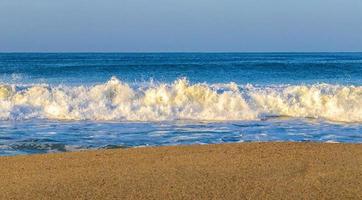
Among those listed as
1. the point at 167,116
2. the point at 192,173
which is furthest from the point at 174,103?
the point at 192,173

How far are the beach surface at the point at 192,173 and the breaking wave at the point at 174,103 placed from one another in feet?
22.0

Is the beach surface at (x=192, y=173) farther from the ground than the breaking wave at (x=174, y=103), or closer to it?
farther from the ground

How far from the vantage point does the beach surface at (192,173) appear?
6.54 m

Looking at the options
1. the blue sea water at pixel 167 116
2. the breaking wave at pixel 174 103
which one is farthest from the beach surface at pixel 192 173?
the breaking wave at pixel 174 103

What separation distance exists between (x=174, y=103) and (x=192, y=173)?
1090cm

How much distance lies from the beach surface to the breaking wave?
Result: 6.72 m

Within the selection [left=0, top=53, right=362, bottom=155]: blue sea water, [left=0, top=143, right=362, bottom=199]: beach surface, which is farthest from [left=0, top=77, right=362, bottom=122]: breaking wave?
[left=0, top=143, right=362, bottom=199]: beach surface

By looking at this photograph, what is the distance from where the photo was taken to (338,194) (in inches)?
256

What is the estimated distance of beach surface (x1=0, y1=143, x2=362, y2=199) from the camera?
21.5 ft

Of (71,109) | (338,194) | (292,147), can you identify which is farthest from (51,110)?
(338,194)

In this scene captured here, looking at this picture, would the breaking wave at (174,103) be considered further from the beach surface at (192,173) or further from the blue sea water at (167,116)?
the beach surface at (192,173)

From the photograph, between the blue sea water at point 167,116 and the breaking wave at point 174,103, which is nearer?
the blue sea water at point 167,116

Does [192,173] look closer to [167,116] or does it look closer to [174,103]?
[167,116]

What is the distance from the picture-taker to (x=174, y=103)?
1828 centimetres
